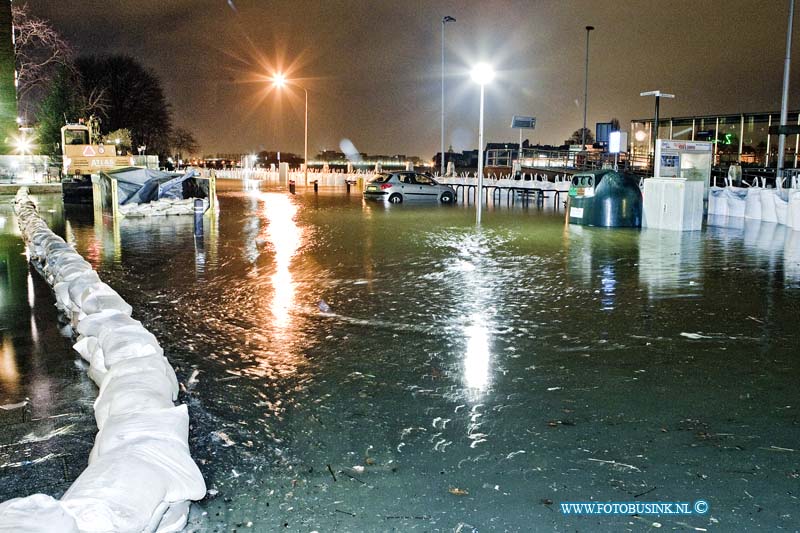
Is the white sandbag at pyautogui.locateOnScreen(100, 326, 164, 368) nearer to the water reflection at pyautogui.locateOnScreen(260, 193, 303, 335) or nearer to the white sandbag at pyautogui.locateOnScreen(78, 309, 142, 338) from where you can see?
the white sandbag at pyautogui.locateOnScreen(78, 309, 142, 338)

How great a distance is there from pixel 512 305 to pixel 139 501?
20.4ft

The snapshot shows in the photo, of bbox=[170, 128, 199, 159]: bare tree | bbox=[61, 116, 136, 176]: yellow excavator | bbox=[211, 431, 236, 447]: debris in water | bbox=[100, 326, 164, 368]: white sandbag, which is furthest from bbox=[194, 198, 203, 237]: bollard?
bbox=[170, 128, 199, 159]: bare tree

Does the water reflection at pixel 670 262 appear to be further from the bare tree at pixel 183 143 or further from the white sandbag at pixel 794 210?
the bare tree at pixel 183 143

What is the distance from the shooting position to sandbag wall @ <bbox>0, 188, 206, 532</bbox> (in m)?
2.83

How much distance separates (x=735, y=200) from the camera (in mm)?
23406

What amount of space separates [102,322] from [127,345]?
0.96m

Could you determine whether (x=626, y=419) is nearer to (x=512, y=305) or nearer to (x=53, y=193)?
(x=512, y=305)

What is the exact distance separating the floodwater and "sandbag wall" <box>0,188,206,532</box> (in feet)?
1.04

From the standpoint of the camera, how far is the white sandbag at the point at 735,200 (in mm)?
23188

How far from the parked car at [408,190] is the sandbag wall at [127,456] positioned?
2740cm

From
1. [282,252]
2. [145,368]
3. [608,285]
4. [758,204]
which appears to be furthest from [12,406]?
[758,204]

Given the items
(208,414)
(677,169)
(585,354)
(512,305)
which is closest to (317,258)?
(512,305)

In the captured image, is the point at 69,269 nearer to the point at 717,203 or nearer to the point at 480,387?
the point at 480,387

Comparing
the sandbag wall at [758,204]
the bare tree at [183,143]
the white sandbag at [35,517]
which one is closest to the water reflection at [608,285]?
the white sandbag at [35,517]
